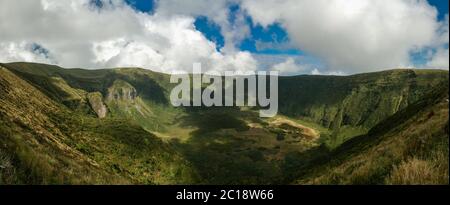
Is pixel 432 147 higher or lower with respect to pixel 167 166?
higher

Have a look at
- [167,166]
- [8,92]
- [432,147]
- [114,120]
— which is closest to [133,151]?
[167,166]

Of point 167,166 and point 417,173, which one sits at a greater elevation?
point 417,173
